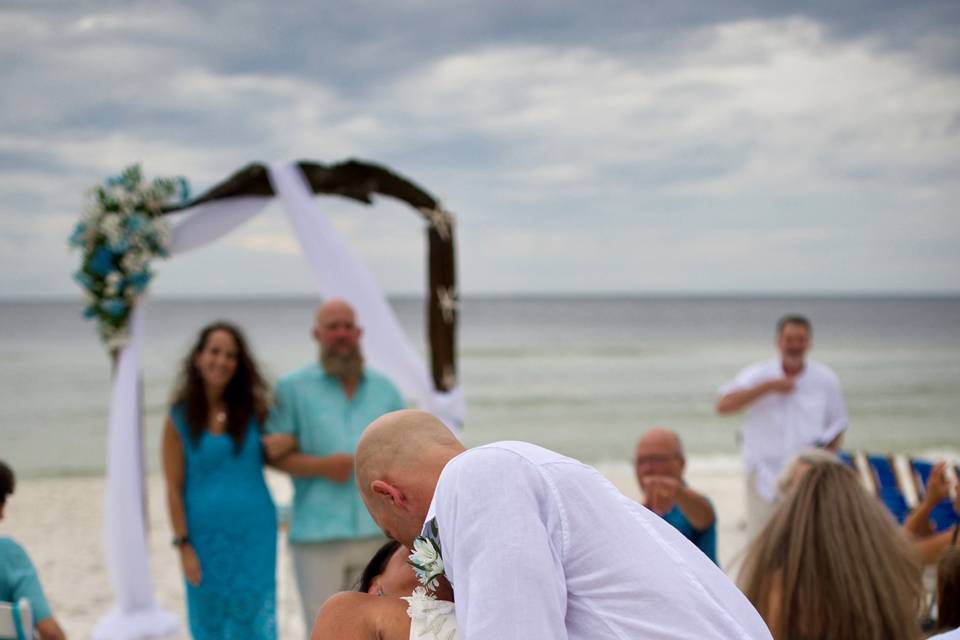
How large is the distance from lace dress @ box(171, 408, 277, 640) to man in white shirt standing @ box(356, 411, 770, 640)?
2.99 meters

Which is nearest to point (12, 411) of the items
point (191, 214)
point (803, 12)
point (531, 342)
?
point (191, 214)

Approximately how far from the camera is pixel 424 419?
69.8 inches

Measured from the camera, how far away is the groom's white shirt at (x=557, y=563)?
140 centimetres

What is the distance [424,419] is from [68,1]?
3059 centimetres

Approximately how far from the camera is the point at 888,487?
664 cm

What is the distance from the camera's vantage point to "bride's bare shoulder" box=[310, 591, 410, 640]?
179 centimetres

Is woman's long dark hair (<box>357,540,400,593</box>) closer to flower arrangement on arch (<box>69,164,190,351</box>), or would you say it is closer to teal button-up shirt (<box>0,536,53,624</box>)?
teal button-up shirt (<box>0,536,53,624</box>)

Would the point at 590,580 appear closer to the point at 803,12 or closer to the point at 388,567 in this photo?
the point at 388,567

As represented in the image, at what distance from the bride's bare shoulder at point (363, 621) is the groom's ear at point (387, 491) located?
0.81 ft

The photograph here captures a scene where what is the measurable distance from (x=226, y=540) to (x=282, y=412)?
25.8 inches

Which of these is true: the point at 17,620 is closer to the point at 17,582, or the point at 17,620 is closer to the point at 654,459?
the point at 17,582

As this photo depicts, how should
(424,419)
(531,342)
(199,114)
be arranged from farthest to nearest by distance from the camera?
(531,342), (199,114), (424,419)

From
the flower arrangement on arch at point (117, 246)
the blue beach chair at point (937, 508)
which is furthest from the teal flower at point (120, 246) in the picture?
the blue beach chair at point (937, 508)

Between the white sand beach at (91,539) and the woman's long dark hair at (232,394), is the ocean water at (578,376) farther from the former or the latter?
the white sand beach at (91,539)
